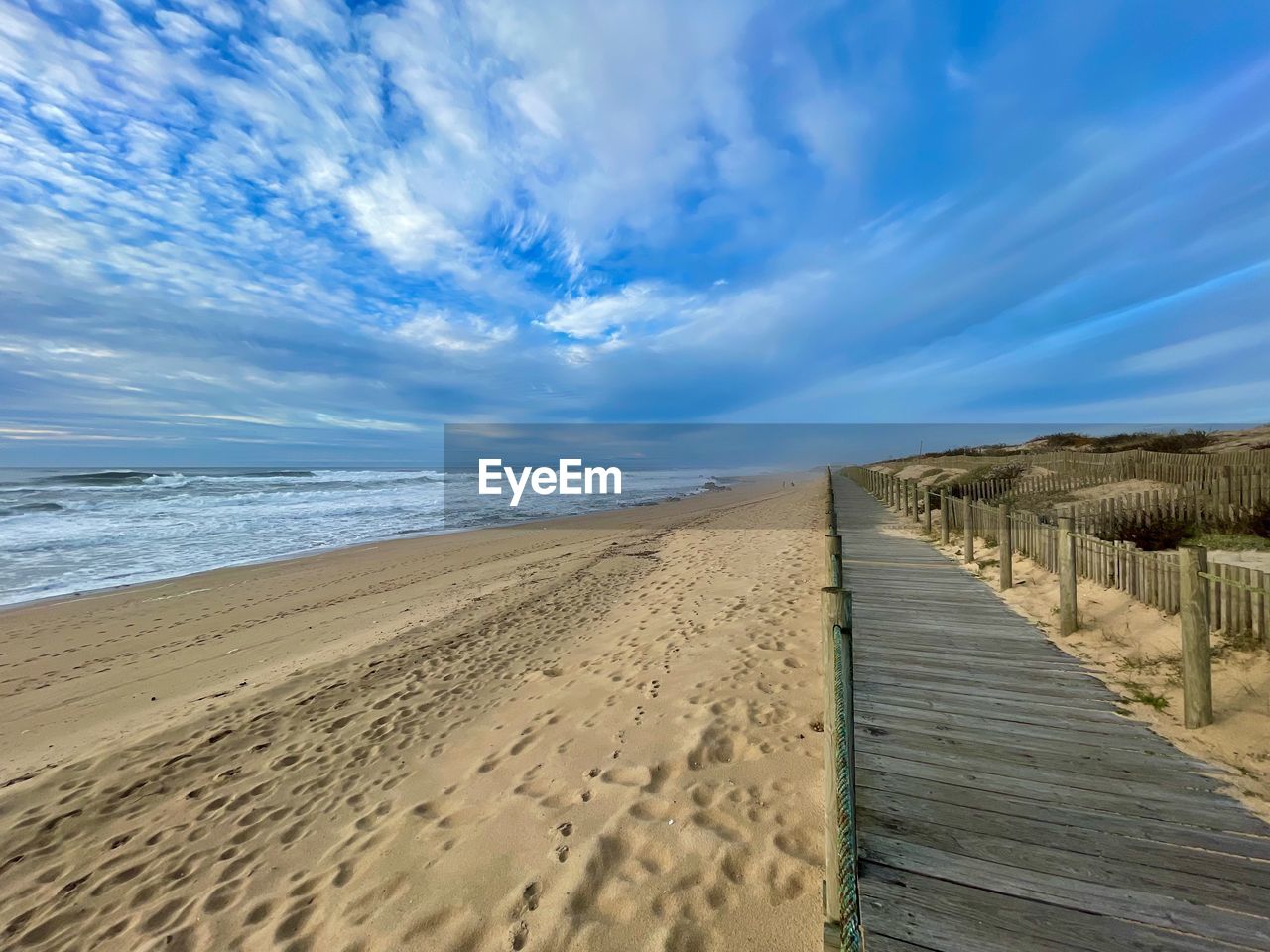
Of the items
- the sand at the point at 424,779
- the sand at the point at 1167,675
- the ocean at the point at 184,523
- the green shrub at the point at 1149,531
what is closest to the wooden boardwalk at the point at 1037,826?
the sand at the point at 1167,675

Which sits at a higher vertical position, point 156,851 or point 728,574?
point 728,574

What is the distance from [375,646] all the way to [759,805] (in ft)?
21.8

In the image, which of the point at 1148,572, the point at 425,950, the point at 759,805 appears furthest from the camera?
the point at 1148,572

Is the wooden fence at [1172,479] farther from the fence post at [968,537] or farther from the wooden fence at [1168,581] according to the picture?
the wooden fence at [1168,581]

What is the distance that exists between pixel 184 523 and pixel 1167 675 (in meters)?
30.7

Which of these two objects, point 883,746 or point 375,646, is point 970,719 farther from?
point 375,646

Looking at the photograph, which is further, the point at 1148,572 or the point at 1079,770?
the point at 1148,572

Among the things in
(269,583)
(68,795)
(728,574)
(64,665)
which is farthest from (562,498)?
(68,795)

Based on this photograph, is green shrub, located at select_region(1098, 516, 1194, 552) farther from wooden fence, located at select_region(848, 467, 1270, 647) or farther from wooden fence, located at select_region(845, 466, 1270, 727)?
wooden fence, located at select_region(845, 466, 1270, 727)

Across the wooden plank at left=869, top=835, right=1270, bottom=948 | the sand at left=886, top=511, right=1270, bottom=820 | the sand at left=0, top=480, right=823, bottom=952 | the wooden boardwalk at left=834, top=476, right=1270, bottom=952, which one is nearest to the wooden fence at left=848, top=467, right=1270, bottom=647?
the sand at left=886, top=511, right=1270, bottom=820

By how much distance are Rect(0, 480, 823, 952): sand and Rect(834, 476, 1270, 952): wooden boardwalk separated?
21.4 inches

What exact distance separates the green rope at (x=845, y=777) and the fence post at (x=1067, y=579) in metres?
4.54

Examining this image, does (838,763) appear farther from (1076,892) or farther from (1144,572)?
(1144,572)

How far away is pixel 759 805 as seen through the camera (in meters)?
3.48
